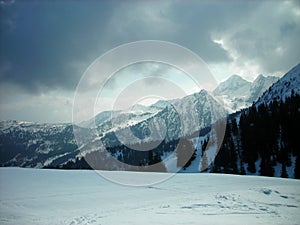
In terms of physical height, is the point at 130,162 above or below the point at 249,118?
below

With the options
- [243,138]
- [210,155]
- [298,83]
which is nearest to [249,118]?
[243,138]

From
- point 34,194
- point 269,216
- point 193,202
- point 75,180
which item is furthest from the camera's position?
point 75,180

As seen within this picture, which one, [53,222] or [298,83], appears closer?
[53,222]

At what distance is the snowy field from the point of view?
1213 centimetres

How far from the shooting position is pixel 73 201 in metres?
15.0

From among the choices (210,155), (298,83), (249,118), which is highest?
(298,83)

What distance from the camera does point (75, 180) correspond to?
21531 mm

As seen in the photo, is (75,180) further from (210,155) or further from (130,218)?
(210,155)

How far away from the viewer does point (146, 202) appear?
594 inches

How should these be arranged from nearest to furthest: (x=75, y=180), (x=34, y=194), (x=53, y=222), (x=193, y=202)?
(x=53, y=222)
(x=193, y=202)
(x=34, y=194)
(x=75, y=180)

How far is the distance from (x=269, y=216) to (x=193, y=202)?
4.22 m

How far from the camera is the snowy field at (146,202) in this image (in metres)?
12.1

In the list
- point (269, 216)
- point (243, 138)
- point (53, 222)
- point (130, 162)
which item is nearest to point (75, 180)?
point (53, 222)

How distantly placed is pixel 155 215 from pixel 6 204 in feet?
27.3
